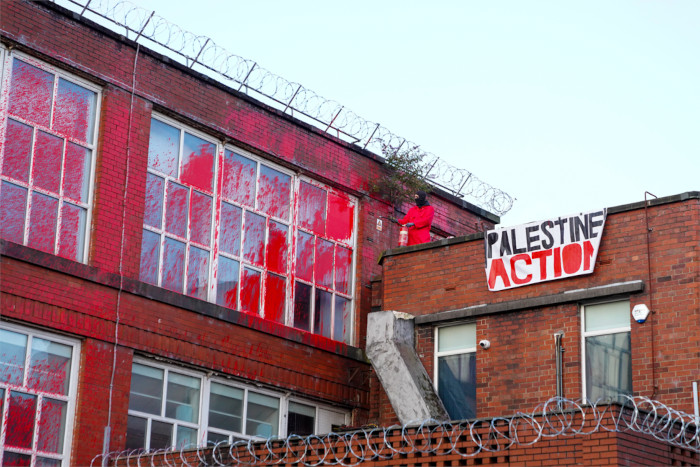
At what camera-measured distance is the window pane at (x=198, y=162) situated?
19.9m

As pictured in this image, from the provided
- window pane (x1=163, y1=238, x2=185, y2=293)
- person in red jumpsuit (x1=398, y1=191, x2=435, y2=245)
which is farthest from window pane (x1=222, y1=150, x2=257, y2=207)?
person in red jumpsuit (x1=398, y1=191, x2=435, y2=245)

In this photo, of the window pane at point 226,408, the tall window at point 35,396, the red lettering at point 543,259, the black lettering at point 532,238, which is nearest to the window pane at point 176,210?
the window pane at point 226,408

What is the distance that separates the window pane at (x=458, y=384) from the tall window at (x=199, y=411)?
114 inches

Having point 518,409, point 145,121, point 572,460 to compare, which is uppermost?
point 145,121

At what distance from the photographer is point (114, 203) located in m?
18.3

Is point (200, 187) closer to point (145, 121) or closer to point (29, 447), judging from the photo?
point (145, 121)

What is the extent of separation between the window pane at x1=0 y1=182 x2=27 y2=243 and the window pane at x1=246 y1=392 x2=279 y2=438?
539 centimetres

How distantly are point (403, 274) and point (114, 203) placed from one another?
568 centimetres

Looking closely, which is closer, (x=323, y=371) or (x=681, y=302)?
(x=681, y=302)

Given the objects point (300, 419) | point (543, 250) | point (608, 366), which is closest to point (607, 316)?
point (608, 366)

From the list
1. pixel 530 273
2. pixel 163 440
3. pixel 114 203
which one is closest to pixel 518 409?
pixel 530 273

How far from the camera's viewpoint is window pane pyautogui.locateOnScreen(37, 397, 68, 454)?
54.3 feet

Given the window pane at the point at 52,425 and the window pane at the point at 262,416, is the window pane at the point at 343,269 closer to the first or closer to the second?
the window pane at the point at 262,416

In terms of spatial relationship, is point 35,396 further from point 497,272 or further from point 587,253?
point 587,253
